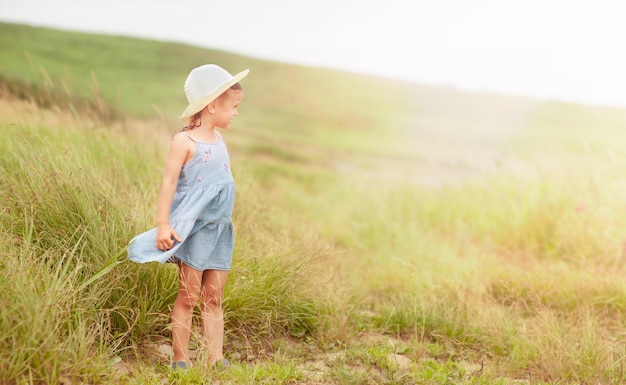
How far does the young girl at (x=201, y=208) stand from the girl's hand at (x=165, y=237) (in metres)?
0.03

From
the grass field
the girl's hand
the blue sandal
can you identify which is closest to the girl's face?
the girl's hand

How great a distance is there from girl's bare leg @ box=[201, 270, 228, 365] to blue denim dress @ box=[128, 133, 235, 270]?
0.27 feet

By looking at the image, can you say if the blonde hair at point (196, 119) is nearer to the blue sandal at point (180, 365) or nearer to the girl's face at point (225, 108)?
the girl's face at point (225, 108)

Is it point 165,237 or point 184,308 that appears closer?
point 165,237

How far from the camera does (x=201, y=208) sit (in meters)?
3.42

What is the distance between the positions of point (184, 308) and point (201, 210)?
582mm

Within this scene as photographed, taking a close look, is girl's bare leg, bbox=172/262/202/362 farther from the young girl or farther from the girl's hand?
the girl's hand

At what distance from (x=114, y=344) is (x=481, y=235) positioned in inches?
257

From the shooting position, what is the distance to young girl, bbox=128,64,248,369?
3404 millimetres

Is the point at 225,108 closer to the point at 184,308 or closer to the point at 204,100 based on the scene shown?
the point at 204,100

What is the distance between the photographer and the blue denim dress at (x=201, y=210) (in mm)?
3410

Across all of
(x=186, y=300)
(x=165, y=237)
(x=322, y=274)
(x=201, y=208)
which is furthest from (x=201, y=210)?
(x=322, y=274)

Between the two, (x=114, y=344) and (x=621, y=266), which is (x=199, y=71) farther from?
(x=621, y=266)

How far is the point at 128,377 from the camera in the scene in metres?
3.25
